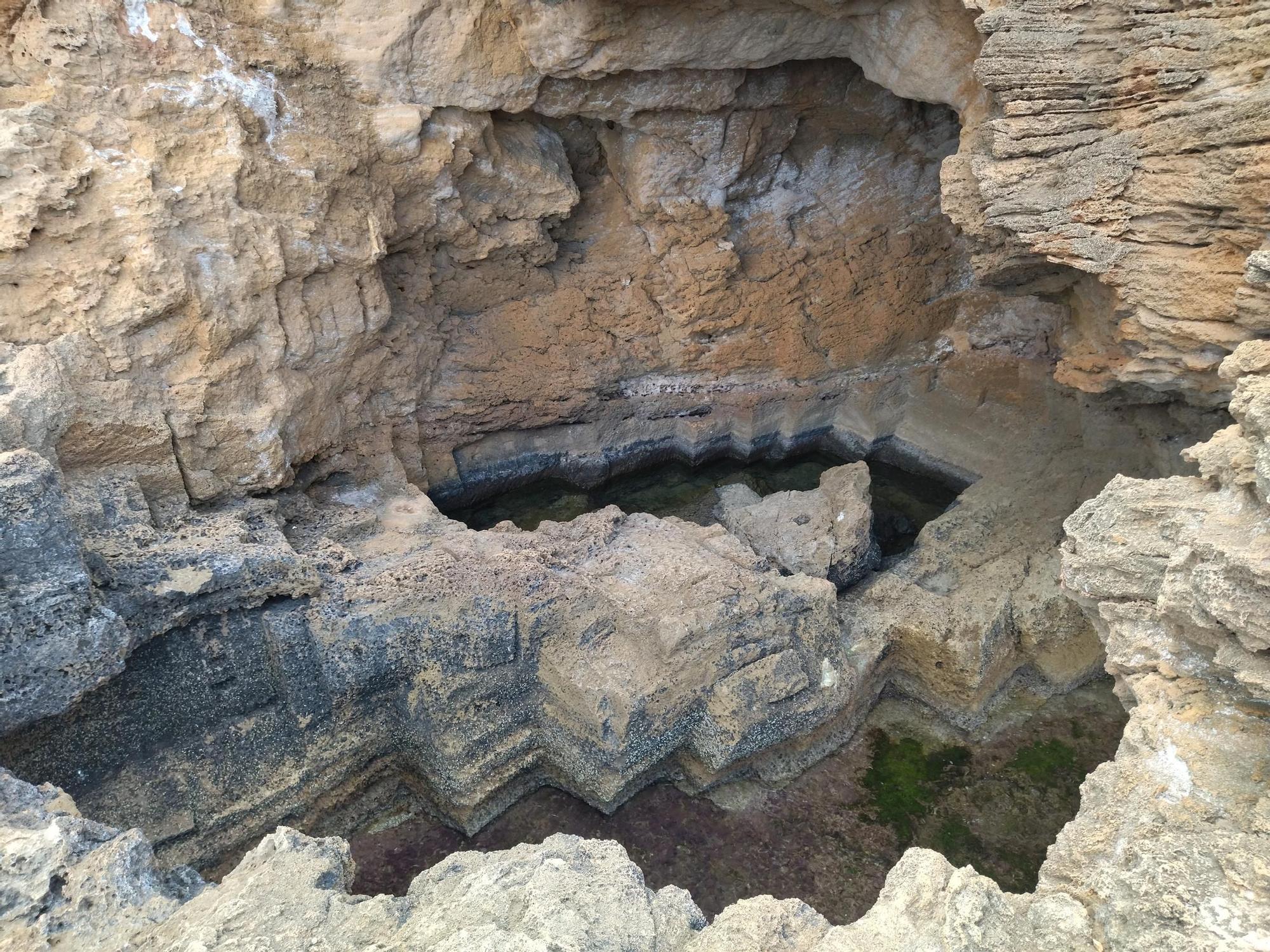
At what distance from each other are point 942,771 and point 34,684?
15.2 feet

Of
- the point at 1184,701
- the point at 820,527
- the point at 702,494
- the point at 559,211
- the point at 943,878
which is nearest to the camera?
the point at 943,878

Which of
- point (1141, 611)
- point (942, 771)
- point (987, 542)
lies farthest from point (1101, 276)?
point (942, 771)

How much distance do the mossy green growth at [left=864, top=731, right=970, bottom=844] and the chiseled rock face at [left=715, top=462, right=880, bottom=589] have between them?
1133 mm

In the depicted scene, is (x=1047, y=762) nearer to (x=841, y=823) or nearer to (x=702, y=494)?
(x=841, y=823)

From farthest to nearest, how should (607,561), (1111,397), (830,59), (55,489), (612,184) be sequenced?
1. (612,184)
2. (830,59)
3. (1111,397)
4. (607,561)
5. (55,489)

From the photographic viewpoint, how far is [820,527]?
609cm

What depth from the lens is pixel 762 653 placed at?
4703 millimetres

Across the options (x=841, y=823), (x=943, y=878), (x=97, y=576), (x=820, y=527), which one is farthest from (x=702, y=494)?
(x=943, y=878)

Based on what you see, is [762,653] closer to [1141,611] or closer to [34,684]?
[1141,611]

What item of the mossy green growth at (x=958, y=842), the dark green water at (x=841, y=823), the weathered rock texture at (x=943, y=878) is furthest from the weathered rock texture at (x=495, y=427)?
the mossy green growth at (x=958, y=842)

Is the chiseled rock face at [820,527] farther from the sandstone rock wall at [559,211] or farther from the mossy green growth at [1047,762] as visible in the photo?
the sandstone rock wall at [559,211]

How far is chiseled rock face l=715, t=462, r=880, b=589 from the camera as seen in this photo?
5.91 m

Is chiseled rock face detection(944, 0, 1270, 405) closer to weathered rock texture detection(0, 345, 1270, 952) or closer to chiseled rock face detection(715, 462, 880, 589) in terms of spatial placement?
weathered rock texture detection(0, 345, 1270, 952)

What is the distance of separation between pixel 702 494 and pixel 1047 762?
11.3 feet
